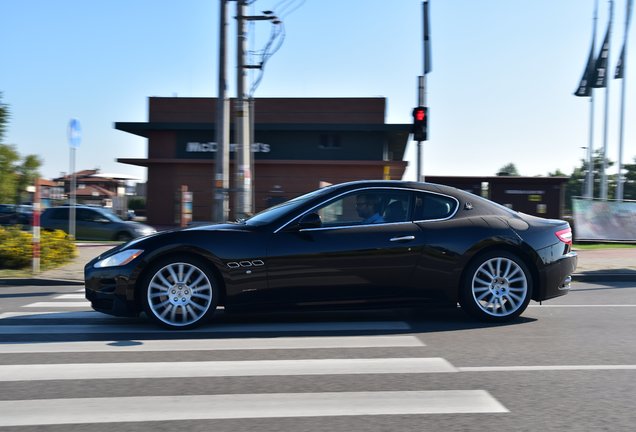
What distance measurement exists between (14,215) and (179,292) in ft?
83.3

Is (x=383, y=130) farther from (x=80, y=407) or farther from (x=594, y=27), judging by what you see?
(x=80, y=407)

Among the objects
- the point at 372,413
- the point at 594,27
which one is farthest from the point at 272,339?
the point at 594,27

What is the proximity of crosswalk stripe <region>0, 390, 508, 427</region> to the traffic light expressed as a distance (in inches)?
353

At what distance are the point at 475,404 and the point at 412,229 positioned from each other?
2.82 meters

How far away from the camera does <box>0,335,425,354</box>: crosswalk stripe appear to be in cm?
570

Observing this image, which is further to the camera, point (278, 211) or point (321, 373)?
point (278, 211)

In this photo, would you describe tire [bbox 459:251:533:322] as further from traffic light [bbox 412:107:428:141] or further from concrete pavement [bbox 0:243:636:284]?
traffic light [bbox 412:107:428:141]

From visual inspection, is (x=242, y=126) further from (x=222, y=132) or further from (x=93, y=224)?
(x=93, y=224)

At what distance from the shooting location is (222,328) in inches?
261

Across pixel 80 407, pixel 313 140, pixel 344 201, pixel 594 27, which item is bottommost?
pixel 80 407

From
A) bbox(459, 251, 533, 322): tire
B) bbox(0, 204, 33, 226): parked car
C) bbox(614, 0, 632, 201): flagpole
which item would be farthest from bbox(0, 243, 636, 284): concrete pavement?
bbox(614, 0, 632, 201): flagpole

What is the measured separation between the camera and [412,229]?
6816 mm

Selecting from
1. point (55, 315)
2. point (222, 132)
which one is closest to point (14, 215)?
Answer: point (222, 132)

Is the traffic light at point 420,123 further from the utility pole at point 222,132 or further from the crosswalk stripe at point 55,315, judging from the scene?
the crosswalk stripe at point 55,315
